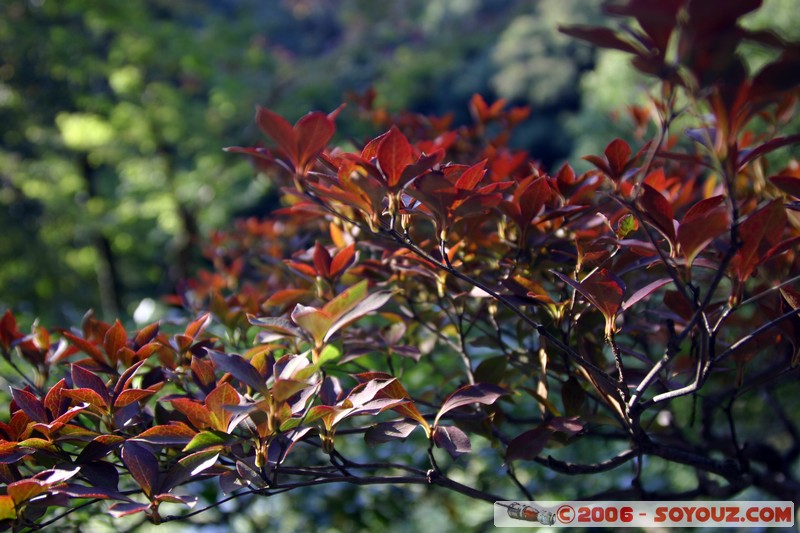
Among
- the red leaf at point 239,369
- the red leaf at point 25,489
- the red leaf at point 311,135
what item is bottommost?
the red leaf at point 25,489

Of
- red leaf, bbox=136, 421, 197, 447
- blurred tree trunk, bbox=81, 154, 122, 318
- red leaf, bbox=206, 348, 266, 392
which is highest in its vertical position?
red leaf, bbox=206, 348, 266, 392

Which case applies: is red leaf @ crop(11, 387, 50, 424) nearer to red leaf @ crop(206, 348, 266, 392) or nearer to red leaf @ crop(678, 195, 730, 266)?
red leaf @ crop(206, 348, 266, 392)

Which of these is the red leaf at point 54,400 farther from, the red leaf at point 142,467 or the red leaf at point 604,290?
the red leaf at point 604,290

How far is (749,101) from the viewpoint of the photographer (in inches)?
19.6

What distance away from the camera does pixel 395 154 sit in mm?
690

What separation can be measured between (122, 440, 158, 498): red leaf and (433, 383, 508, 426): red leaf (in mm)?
337

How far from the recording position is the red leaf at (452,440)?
0.75m

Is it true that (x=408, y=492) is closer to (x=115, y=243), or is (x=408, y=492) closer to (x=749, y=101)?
(x=749, y=101)

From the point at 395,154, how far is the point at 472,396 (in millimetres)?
319

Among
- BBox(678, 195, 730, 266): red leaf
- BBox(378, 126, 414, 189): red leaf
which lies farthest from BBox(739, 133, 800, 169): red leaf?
BBox(378, 126, 414, 189): red leaf

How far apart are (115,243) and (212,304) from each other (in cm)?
562

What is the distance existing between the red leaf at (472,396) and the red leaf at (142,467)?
34 cm

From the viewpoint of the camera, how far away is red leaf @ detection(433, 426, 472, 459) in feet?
2.47

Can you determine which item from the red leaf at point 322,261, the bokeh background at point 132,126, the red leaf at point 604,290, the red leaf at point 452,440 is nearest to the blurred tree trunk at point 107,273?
the bokeh background at point 132,126
